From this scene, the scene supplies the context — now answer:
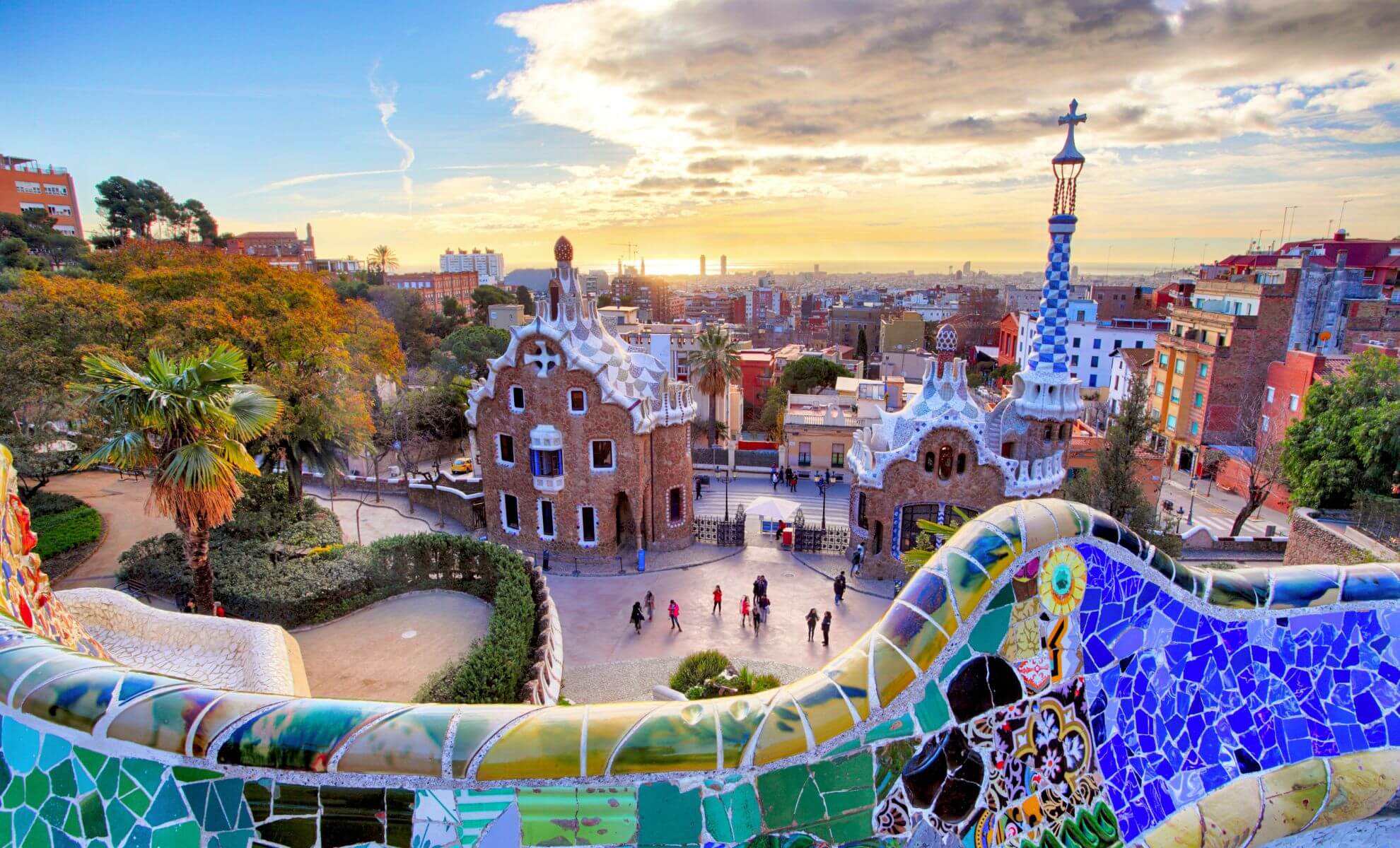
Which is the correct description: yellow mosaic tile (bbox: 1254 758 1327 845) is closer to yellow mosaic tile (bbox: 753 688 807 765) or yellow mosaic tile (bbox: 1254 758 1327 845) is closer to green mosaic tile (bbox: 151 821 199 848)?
yellow mosaic tile (bbox: 753 688 807 765)

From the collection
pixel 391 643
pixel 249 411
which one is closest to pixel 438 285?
pixel 249 411

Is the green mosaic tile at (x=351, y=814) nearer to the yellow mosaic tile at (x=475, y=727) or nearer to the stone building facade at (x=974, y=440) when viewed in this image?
the yellow mosaic tile at (x=475, y=727)

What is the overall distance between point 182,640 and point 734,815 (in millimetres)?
10811

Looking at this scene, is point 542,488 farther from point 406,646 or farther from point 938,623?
point 938,623

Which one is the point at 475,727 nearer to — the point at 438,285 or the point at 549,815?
the point at 549,815

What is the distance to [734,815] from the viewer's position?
12.0 ft

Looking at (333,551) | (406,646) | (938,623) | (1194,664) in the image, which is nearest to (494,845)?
(938,623)

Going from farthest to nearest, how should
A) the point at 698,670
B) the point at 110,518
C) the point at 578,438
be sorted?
the point at 578,438
the point at 110,518
the point at 698,670

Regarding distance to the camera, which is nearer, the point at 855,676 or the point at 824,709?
the point at 824,709

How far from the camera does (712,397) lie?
37.8m

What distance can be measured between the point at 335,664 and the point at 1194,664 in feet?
46.1

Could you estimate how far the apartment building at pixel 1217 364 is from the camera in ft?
125

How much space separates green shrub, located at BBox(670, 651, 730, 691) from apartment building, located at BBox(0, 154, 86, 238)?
65.1 m

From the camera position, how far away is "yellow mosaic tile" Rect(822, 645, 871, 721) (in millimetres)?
3885
